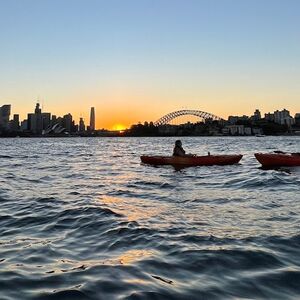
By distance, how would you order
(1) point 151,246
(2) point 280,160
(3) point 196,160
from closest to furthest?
(1) point 151,246
(2) point 280,160
(3) point 196,160

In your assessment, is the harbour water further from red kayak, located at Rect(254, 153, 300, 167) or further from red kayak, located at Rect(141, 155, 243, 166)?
red kayak, located at Rect(141, 155, 243, 166)

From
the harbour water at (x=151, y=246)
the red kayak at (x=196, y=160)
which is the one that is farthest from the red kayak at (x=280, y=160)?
the harbour water at (x=151, y=246)

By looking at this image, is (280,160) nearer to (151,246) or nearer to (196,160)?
(196,160)

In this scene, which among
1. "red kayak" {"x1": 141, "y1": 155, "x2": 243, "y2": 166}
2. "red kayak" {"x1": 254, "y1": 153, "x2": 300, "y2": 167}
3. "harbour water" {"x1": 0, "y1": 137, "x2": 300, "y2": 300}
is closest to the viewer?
"harbour water" {"x1": 0, "y1": 137, "x2": 300, "y2": 300}

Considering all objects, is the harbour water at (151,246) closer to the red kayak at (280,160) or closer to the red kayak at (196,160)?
the red kayak at (280,160)

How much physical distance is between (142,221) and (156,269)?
314 centimetres

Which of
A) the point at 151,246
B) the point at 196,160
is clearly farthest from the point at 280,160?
the point at 151,246

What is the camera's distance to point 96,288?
495 centimetres

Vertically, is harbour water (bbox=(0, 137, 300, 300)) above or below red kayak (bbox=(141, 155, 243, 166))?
below

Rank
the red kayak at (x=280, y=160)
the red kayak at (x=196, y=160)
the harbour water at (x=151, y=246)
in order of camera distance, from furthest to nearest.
Answer: 1. the red kayak at (x=196, y=160)
2. the red kayak at (x=280, y=160)
3. the harbour water at (x=151, y=246)

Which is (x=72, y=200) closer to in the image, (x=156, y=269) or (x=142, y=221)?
(x=142, y=221)

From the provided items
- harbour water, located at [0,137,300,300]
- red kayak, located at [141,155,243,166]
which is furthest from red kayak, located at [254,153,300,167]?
harbour water, located at [0,137,300,300]

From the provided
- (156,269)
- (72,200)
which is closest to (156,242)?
(156,269)

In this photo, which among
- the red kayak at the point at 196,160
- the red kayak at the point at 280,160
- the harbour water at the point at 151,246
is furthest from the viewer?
the red kayak at the point at 196,160
